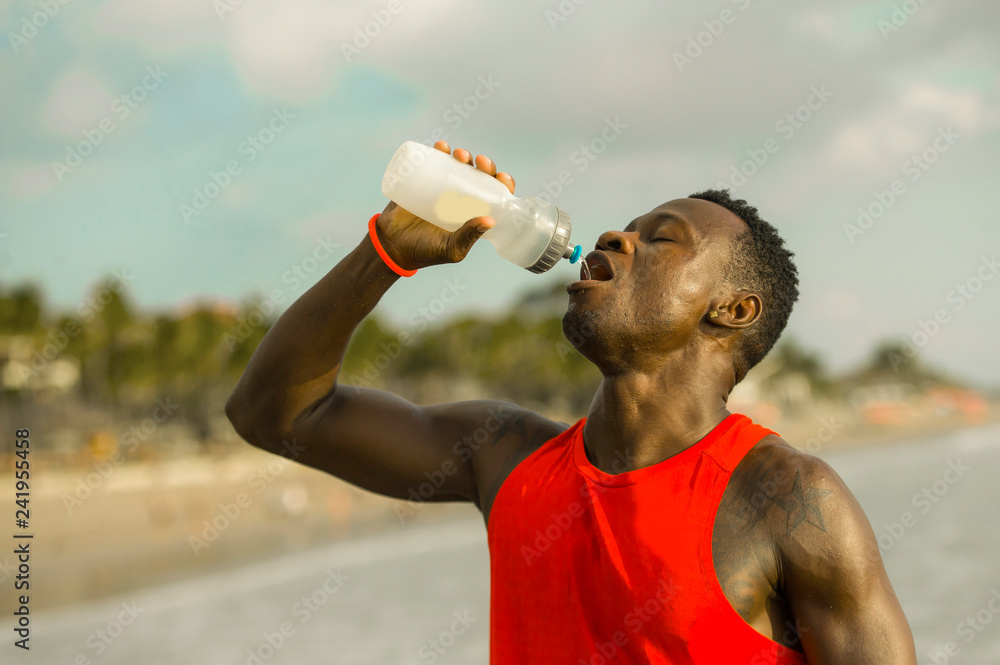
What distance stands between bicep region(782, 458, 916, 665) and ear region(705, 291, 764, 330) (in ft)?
2.19

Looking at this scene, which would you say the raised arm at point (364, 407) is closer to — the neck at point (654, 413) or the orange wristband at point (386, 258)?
the orange wristband at point (386, 258)

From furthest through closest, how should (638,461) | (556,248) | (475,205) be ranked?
(475,205), (556,248), (638,461)

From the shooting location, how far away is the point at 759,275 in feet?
9.42

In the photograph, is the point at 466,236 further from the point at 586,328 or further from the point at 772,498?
the point at 772,498

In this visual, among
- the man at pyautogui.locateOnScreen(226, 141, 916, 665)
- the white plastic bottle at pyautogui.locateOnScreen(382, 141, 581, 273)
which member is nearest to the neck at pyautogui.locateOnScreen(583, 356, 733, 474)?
the man at pyautogui.locateOnScreen(226, 141, 916, 665)

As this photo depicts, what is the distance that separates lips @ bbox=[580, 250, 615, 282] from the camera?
9.09 feet

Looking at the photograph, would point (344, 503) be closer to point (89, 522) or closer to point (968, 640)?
point (89, 522)

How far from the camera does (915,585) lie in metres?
15.6

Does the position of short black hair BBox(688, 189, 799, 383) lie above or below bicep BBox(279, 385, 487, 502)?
above

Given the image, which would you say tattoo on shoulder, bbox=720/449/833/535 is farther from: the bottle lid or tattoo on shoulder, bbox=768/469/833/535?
the bottle lid

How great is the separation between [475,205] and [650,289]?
88 cm

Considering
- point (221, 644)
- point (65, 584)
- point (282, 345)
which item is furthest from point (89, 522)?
point (282, 345)

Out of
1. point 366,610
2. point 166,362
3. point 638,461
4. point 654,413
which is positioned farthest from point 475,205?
point 166,362

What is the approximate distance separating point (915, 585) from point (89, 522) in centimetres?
1730
